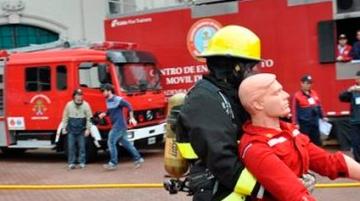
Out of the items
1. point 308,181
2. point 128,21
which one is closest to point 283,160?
point 308,181

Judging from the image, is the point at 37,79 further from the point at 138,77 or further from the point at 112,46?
the point at 138,77

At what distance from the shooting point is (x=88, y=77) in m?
12.6

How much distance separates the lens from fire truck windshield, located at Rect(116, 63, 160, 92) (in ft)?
41.3

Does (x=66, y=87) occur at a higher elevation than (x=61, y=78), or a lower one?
lower

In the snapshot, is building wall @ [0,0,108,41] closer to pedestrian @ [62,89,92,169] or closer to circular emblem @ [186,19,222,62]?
circular emblem @ [186,19,222,62]

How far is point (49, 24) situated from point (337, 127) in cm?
1477

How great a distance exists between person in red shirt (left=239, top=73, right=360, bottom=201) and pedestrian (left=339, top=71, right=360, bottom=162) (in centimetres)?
751

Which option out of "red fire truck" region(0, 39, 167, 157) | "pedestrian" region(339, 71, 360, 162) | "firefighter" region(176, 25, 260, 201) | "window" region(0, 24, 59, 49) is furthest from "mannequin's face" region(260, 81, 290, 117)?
"window" region(0, 24, 59, 49)

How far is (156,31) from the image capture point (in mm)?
13773

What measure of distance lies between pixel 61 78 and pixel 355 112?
5.99 meters

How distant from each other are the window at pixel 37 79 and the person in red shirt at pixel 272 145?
10837 mm

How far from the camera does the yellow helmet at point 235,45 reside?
8.34 feet

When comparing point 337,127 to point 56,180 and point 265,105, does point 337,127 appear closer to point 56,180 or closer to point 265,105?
point 56,180

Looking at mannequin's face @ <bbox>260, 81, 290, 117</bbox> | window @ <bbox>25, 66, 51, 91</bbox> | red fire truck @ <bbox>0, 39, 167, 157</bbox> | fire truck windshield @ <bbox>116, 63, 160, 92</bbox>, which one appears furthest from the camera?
window @ <bbox>25, 66, 51, 91</bbox>
